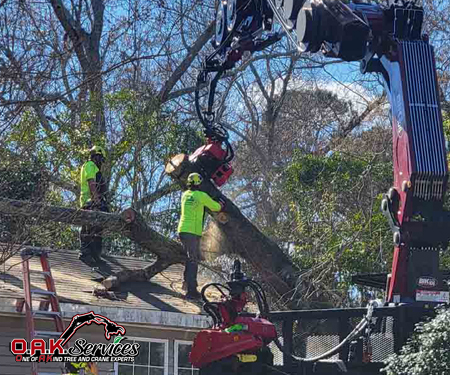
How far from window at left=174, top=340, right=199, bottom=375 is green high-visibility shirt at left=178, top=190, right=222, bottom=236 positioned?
63.8 inches

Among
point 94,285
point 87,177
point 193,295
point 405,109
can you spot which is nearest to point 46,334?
point 94,285

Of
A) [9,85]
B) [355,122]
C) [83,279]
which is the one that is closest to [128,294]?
[83,279]

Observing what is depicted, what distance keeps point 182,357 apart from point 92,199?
2.70 metres

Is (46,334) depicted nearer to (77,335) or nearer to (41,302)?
(41,302)

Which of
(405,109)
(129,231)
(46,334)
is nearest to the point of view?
(405,109)

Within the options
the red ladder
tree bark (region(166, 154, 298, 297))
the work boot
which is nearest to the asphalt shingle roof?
the work boot

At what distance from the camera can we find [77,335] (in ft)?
38.3

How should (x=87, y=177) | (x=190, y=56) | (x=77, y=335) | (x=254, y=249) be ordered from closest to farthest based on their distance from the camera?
(x=77, y=335) → (x=87, y=177) → (x=254, y=249) → (x=190, y=56)

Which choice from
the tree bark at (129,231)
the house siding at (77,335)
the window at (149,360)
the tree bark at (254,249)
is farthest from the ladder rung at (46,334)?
the tree bark at (254,249)

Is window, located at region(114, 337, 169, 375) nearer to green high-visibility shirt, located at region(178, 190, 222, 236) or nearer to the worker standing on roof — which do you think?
green high-visibility shirt, located at region(178, 190, 222, 236)

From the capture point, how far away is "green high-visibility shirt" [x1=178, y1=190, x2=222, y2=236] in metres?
12.6

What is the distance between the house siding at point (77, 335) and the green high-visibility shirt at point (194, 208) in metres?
1.51

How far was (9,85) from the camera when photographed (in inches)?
381

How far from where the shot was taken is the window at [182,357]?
12.6 m
